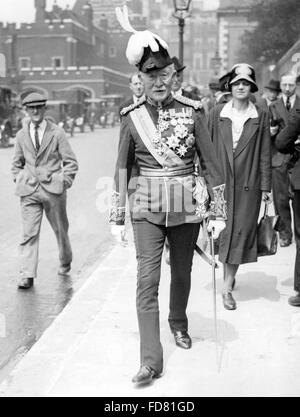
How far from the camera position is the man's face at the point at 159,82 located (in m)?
4.04

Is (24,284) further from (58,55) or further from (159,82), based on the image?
(58,55)

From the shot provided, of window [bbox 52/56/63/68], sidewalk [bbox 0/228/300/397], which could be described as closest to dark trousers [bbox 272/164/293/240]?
sidewalk [bbox 0/228/300/397]

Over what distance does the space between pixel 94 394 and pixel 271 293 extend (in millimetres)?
2486

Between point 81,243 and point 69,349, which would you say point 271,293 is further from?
point 81,243

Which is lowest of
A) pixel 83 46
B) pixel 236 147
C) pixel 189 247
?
pixel 189 247

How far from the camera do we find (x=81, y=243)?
845 centimetres

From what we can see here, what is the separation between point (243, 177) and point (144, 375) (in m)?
2.13

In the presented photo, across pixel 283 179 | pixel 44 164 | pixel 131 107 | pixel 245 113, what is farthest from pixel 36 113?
pixel 283 179

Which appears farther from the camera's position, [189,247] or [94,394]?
[189,247]

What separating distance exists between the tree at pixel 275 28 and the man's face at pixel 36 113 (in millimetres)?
18135

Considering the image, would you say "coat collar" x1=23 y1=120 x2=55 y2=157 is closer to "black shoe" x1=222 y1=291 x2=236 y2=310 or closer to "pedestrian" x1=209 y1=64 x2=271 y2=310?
"pedestrian" x1=209 y1=64 x2=271 y2=310

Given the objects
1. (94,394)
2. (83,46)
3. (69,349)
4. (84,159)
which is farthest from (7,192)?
(83,46)

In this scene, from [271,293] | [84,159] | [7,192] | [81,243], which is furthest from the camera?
[84,159]

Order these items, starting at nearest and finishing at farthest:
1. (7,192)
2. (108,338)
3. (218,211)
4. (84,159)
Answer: (218,211) → (108,338) → (7,192) → (84,159)
